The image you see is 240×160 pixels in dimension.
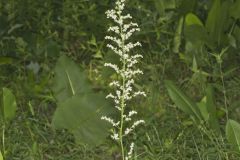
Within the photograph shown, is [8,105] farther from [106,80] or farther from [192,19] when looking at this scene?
[192,19]

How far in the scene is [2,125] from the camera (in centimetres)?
260

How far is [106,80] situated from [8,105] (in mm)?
651

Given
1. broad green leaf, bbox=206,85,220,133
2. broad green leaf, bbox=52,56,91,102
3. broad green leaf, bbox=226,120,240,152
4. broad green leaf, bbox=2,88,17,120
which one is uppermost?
broad green leaf, bbox=52,56,91,102

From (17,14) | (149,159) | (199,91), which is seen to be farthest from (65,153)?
(17,14)

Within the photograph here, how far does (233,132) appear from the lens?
2160 millimetres

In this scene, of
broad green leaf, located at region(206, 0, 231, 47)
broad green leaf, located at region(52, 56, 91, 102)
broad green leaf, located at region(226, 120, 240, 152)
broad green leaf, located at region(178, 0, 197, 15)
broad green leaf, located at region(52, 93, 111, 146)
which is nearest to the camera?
broad green leaf, located at region(226, 120, 240, 152)

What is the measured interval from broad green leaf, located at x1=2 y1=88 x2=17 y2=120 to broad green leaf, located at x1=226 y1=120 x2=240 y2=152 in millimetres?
873

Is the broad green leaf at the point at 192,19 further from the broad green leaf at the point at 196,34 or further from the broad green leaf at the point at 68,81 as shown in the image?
the broad green leaf at the point at 68,81

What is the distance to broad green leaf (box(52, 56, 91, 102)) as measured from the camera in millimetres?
2564

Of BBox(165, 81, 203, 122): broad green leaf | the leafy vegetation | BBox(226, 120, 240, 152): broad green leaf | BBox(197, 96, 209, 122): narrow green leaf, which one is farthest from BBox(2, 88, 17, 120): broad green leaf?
BBox(226, 120, 240, 152): broad green leaf

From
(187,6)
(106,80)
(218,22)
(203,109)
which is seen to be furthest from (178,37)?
(203,109)

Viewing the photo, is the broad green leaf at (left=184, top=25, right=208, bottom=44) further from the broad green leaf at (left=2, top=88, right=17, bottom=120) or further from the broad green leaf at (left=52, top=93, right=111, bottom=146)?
the broad green leaf at (left=2, top=88, right=17, bottom=120)

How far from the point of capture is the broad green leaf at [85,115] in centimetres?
236

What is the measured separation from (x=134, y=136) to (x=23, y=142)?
1.54 ft
